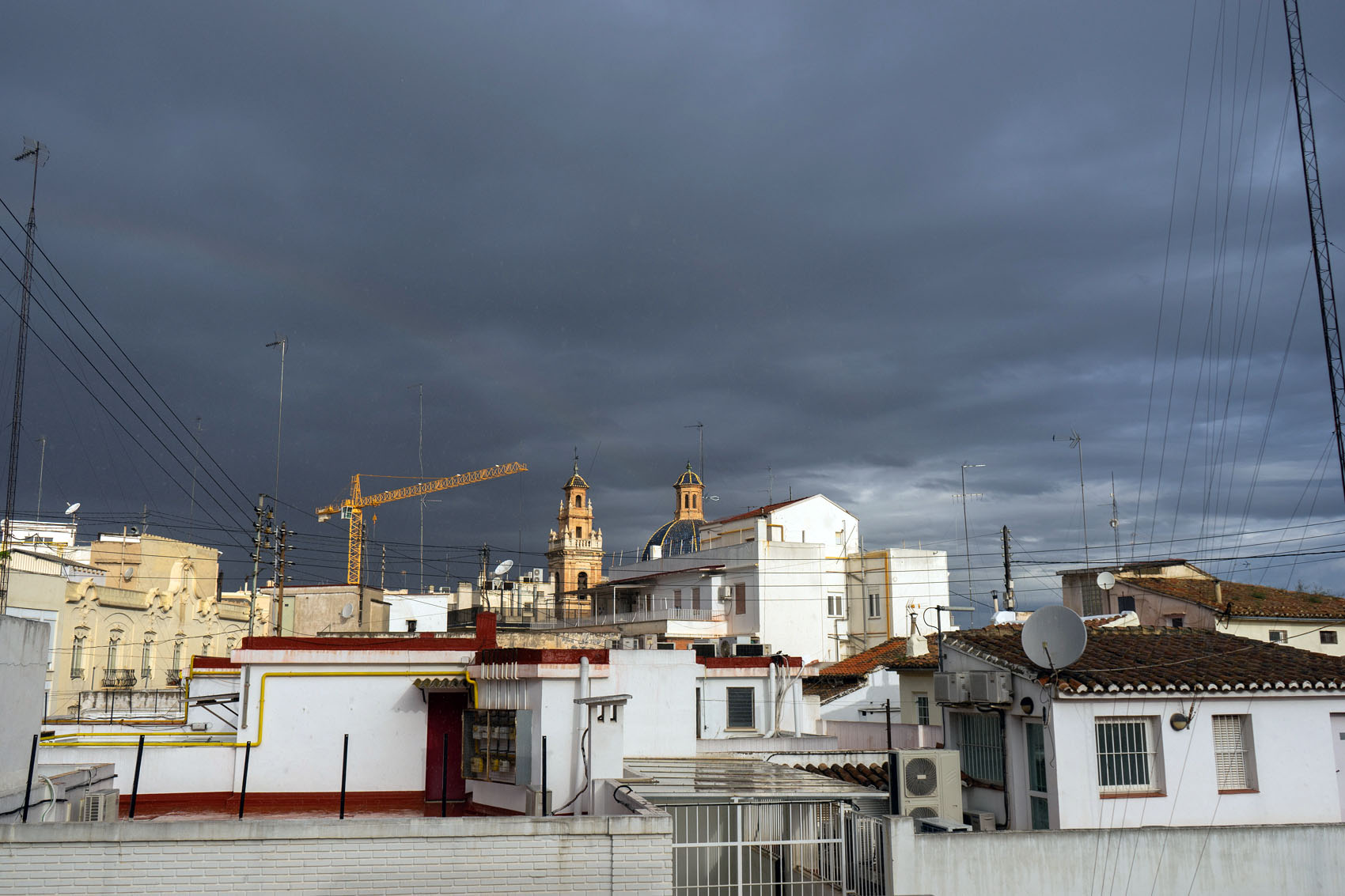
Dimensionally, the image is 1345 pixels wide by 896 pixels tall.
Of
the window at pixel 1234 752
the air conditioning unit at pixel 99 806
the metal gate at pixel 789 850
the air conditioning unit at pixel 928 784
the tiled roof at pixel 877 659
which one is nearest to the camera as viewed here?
the metal gate at pixel 789 850

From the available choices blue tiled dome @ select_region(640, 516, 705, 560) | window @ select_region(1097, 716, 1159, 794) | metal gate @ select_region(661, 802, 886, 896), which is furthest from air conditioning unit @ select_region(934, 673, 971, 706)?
blue tiled dome @ select_region(640, 516, 705, 560)

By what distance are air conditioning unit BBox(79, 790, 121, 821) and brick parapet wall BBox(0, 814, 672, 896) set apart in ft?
15.9

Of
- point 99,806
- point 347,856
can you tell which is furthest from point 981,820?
point 99,806

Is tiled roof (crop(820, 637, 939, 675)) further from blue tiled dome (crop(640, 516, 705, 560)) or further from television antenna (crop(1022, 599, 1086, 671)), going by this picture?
blue tiled dome (crop(640, 516, 705, 560))

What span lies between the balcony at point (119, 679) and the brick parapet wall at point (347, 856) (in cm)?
4097

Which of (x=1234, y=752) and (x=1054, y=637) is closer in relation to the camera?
(x=1054, y=637)

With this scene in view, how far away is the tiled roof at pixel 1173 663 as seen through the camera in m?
19.4

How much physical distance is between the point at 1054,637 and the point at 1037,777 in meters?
2.77

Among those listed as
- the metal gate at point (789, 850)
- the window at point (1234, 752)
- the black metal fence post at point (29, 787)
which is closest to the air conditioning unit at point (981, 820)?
the window at point (1234, 752)

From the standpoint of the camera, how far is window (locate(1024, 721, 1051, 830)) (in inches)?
769

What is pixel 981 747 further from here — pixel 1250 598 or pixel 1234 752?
pixel 1250 598

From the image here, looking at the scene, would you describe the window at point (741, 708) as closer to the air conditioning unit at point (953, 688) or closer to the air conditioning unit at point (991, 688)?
the air conditioning unit at point (953, 688)

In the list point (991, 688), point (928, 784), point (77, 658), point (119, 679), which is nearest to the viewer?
point (928, 784)

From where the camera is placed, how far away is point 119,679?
51.6 metres
